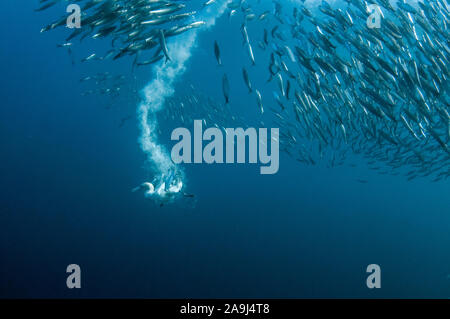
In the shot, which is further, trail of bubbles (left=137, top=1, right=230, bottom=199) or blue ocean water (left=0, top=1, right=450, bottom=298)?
blue ocean water (left=0, top=1, right=450, bottom=298)

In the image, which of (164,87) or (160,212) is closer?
(164,87)

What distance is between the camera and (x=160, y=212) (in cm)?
3528

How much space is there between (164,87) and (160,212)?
17912 millimetres

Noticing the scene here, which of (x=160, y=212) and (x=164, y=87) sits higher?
(x=164, y=87)

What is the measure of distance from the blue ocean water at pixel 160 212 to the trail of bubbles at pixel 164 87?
0.60 m

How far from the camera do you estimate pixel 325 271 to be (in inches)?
1288

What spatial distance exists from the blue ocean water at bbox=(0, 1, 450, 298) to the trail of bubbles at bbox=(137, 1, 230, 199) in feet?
1.96

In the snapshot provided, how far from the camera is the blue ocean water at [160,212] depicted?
25.0 m

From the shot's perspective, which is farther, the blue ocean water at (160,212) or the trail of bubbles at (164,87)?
the blue ocean water at (160,212)

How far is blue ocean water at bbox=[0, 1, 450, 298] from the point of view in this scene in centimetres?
2498
